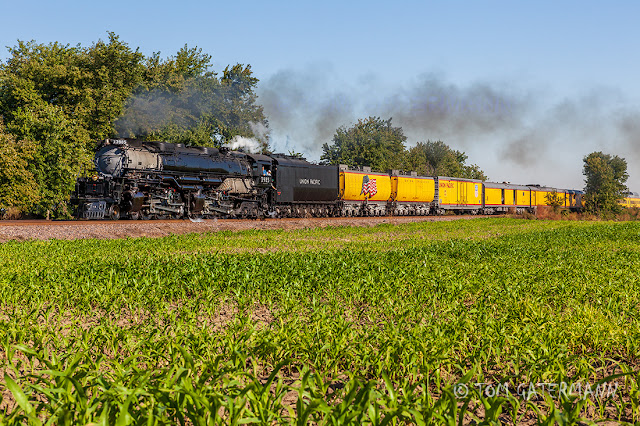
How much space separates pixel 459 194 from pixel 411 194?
8471 millimetres

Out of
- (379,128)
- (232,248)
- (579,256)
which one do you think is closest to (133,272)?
(232,248)

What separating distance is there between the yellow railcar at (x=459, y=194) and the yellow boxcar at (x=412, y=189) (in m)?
1.33

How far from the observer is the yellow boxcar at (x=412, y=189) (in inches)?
1868

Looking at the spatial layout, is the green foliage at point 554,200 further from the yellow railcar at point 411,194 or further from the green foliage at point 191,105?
the green foliage at point 191,105

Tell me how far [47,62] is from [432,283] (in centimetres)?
4976

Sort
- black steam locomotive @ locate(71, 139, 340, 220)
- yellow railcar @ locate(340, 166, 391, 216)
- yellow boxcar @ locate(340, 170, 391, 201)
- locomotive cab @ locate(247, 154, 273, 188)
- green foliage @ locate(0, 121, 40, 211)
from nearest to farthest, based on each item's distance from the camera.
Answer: black steam locomotive @ locate(71, 139, 340, 220) → locomotive cab @ locate(247, 154, 273, 188) → green foliage @ locate(0, 121, 40, 211) → yellow boxcar @ locate(340, 170, 391, 201) → yellow railcar @ locate(340, 166, 391, 216)

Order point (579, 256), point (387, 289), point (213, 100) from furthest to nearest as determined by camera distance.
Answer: point (213, 100) → point (579, 256) → point (387, 289)

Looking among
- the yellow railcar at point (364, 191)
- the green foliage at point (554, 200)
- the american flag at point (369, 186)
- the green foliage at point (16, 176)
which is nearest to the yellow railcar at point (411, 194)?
the yellow railcar at point (364, 191)

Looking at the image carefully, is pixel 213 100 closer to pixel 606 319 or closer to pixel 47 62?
pixel 47 62

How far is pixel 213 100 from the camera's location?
5625 cm

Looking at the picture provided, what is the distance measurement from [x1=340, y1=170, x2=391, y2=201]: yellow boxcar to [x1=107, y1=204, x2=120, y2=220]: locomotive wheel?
18933 mm

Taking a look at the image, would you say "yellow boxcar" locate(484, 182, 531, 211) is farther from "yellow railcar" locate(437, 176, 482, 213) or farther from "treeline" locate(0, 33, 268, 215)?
"treeline" locate(0, 33, 268, 215)

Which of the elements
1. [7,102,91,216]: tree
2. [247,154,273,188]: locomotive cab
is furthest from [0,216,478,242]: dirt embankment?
[7,102,91,216]: tree

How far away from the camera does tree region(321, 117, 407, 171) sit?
297ft
